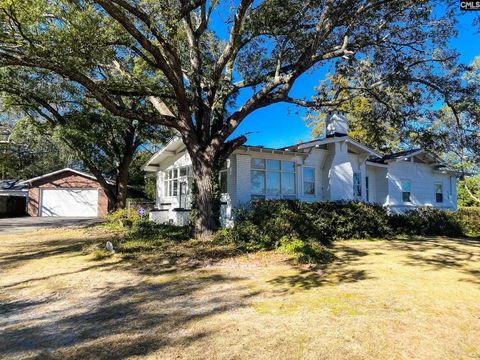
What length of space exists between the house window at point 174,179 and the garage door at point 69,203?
48.4 feet

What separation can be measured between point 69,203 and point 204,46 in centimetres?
2457

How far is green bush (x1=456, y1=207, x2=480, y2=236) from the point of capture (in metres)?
17.8

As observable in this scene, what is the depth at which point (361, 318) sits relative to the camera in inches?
186

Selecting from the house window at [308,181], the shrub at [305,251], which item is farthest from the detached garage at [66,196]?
the shrub at [305,251]

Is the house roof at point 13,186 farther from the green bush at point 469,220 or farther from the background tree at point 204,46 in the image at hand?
the green bush at point 469,220

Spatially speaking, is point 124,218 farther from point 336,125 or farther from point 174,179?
point 336,125

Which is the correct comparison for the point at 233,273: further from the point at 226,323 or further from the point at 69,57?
the point at 69,57

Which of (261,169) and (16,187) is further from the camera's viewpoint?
(16,187)

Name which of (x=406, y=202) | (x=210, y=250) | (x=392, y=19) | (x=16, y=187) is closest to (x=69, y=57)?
(x=210, y=250)

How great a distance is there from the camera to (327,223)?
13.0 m

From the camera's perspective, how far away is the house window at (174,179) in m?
18.0

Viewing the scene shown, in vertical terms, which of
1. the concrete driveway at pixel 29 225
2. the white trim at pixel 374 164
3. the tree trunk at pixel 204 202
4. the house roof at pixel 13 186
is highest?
the white trim at pixel 374 164

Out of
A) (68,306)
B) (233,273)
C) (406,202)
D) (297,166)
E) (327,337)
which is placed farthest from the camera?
(406,202)

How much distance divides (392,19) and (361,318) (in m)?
10.9
